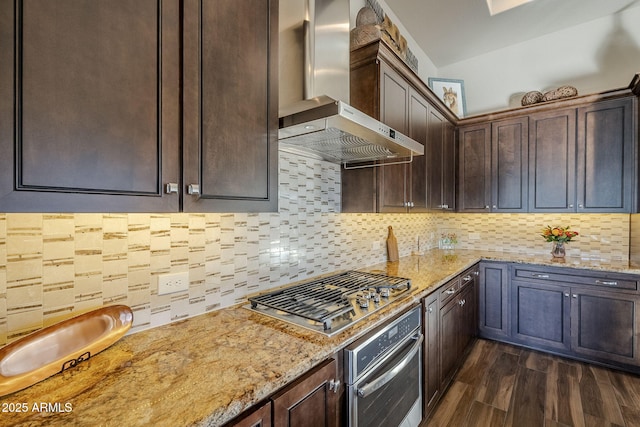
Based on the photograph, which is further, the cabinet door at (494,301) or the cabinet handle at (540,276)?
the cabinet door at (494,301)

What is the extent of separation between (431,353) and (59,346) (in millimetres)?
1885

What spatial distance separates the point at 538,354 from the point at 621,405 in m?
0.75

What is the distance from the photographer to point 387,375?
1315 mm

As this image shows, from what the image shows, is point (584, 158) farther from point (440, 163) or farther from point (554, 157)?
point (440, 163)

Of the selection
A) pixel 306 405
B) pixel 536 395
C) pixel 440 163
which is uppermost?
pixel 440 163

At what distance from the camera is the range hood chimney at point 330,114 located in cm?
130

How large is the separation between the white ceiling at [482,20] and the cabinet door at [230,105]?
216 cm

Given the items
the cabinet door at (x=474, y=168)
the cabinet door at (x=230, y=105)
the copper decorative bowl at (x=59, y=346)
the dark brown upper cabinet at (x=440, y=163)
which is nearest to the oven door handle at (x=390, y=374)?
the cabinet door at (x=230, y=105)

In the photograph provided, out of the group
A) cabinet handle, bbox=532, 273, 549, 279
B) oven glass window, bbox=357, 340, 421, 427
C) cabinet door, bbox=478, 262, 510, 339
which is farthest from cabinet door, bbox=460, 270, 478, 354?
oven glass window, bbox=357, 340, 421, 427

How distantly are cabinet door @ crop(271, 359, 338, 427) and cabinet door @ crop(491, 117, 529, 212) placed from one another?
3.02m

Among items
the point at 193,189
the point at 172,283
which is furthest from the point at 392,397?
the point at 193,189

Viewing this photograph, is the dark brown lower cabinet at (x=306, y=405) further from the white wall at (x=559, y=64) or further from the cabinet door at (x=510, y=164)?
the white wall at (x=559, y=64)

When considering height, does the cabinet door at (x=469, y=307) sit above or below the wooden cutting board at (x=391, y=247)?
below

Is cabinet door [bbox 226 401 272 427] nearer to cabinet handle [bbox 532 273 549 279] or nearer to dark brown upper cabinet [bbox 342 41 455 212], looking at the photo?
dark brown upper cabinet [bbox 342 41 455 212]
